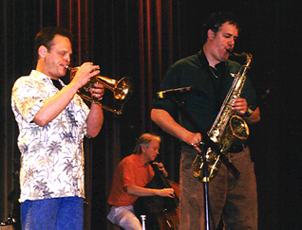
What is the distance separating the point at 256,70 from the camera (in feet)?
13.2

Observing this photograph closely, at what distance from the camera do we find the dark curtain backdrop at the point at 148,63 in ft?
12.8

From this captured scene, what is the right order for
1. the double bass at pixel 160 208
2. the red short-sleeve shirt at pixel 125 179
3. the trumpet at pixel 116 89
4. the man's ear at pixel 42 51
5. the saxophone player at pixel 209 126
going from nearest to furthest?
the man's ear at pixel 42 51, the saxophone player at pixel 209 126, the trumpet at pixel 116 89, the double bass at pixel 160 208, the red short-sleeve shirt at pixel 125 179

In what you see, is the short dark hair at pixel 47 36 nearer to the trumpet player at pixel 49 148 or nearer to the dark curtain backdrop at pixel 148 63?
the trumpet player at pixel 49 148

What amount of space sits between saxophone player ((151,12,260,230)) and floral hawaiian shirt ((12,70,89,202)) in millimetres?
691

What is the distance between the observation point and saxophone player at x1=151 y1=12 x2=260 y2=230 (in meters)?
2.52

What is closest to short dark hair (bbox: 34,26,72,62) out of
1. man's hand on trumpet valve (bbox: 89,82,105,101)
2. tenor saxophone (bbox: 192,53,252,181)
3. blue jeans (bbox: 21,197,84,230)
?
man's hand on trumpet valve (bbox: 89,82,105,101)

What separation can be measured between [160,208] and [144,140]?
80cm

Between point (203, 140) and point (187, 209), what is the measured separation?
0.59 metres

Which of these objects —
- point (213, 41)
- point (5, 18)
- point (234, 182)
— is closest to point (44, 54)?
point (213, 41)

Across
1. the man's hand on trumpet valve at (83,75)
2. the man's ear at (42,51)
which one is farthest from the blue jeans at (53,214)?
the man's ear at (42,51)

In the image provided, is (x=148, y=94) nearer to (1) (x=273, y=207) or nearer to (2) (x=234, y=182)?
(1) (x=273, y=207)

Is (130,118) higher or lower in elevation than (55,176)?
higher

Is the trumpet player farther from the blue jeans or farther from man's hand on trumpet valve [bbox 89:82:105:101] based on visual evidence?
man's hand on trumpet valve [bbox 89:82:105:101]

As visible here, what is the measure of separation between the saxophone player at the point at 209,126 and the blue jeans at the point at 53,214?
73 centimetres
